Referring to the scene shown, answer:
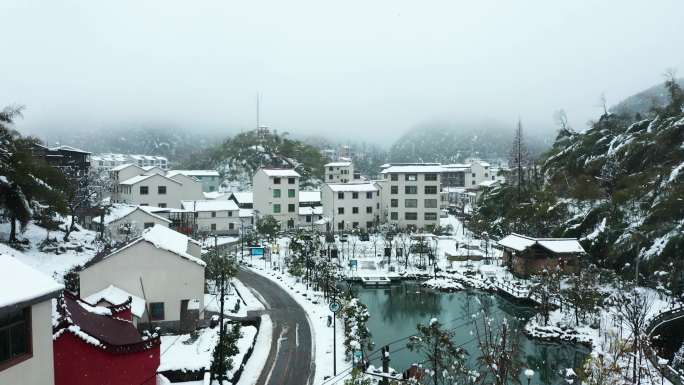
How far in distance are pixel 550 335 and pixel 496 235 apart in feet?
62.4

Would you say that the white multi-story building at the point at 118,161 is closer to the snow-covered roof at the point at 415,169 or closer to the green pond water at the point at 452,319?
the snow-covered roof at the point at 415,169

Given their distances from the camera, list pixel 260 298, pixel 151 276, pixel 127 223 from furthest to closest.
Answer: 1. pixel 127 223
2. pixel 260 298
3. pixel 151 276

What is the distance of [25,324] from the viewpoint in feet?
21.1

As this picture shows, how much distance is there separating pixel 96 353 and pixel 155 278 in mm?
7539

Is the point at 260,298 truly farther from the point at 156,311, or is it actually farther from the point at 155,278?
the point at 155,278

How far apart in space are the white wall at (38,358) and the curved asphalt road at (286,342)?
25.1ft

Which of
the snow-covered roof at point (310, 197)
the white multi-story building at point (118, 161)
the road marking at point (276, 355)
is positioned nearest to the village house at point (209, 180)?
the white multi-story building at point (118, 161)

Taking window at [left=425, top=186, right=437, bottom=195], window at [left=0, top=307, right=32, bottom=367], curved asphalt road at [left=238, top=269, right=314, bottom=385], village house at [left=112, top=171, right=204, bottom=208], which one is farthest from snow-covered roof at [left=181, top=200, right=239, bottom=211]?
window at [left=0, top=307, right=32, bottom=367]

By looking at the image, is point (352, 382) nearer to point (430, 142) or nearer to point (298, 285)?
point (298, 285)

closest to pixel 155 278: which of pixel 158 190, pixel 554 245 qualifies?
pixel 554 245

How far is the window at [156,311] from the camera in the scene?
16766 millimetres

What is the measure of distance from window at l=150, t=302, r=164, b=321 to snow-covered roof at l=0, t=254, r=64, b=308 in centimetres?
1057

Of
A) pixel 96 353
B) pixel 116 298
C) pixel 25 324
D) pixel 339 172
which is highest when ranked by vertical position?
pixel 339 172

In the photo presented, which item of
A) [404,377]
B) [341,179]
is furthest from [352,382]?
[341,179]
